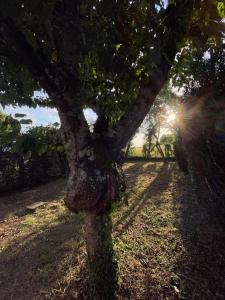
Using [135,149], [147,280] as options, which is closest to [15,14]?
[147,280]

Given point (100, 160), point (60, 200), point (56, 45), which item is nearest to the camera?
point (56, 45)

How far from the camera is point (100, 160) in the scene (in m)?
2.56

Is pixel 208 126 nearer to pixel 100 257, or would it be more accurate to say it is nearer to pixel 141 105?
pixel 141 105

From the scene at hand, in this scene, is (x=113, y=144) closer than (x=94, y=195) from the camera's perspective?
No

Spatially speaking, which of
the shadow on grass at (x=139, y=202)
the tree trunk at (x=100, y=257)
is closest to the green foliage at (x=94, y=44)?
the tree trunk at (x=100, y=257)

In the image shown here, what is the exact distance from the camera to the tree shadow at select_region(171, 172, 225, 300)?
121 inches

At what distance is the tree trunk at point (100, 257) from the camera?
2889mm

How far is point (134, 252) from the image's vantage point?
3881 millimetres

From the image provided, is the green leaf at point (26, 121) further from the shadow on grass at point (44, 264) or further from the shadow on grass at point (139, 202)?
the shadow on grass at point (139, 202)

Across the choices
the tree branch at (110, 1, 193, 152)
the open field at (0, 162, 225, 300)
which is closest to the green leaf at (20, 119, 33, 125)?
the tree branch at (110, 1, 193, 152)

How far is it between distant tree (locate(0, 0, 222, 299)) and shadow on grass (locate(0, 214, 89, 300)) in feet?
2.29

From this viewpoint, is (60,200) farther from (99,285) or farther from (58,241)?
(99,285)

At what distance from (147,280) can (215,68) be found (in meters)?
4.25

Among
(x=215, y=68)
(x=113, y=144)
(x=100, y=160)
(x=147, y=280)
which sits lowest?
(x=147, y=280)
